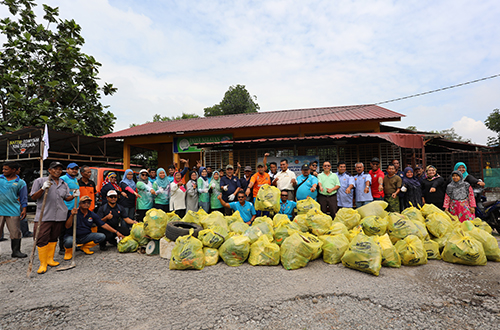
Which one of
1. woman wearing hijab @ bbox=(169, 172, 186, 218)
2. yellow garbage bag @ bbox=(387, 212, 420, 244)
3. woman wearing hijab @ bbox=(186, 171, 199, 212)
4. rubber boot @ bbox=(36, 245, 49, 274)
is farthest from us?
woman wearing hijab @ bbox=(186, 171, 199, 212)

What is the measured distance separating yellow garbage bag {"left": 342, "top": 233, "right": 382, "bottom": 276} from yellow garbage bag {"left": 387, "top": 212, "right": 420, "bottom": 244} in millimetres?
698

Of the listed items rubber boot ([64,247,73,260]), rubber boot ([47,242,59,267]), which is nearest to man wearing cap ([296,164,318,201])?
rubber boot ([64,247,73,260])

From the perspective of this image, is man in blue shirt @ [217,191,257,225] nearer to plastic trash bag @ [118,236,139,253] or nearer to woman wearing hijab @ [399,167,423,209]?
plastic trash bag @ [118,236,139,253]

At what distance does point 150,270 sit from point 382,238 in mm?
3300

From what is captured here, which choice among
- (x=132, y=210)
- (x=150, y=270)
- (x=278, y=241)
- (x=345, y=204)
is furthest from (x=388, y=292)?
(x=132, y=210)

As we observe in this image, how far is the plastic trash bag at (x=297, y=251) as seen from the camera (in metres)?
3.44

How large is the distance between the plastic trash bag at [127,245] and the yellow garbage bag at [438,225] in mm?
4927

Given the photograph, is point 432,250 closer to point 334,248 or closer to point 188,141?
point 334,248

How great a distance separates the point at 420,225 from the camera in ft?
13.1

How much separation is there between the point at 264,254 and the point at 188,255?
1054 mm

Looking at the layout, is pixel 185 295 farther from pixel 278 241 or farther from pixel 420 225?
pixel 420 225

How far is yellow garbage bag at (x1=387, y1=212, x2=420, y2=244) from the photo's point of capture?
379 centimetres

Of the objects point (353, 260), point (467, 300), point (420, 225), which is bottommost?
point (467, 300)

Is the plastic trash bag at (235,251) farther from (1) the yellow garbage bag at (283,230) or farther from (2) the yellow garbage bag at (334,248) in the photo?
(2) the yellow garbage bag at (334,248)
